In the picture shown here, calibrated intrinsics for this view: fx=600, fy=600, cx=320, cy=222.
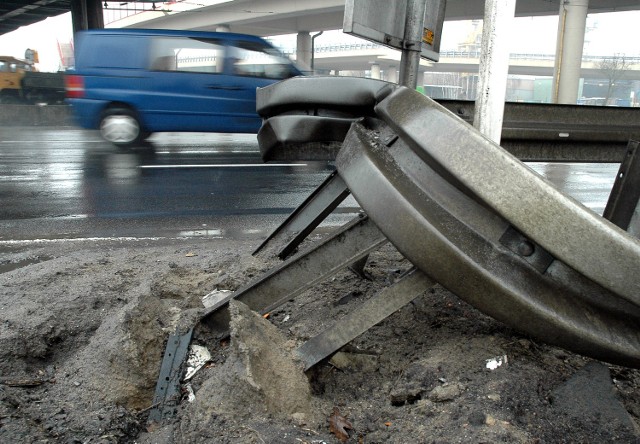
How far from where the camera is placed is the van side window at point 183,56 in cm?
1298

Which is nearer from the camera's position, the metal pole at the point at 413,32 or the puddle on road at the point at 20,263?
the metal pole at the point at 413,32

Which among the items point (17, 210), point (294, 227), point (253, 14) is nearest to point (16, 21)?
point (253, 14)

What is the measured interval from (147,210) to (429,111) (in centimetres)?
586

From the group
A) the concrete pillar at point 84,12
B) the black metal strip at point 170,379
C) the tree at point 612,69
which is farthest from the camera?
the tree at point 612,69

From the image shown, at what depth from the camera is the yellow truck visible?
25.5m

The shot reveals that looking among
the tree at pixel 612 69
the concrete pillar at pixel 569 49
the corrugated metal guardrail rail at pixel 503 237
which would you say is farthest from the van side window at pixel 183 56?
the tree at pixel 612 69

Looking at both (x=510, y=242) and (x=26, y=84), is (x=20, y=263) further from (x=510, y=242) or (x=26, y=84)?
(x=26, y=84)

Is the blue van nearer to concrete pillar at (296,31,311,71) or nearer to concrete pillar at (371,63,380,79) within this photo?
concrete pillar at (296,31,311,71)

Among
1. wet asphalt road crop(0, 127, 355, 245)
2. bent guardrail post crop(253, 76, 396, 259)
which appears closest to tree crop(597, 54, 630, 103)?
wet asphalt road crop(0, 127, 355, 245)

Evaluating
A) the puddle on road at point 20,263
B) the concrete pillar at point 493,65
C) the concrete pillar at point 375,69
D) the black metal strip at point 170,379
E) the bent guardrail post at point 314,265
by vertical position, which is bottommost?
the concrete pillar at point 375,69

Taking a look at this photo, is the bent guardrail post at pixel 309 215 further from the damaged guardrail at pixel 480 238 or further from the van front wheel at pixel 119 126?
the van front wheel at pixel 119 126

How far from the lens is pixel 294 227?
3729 millimetres

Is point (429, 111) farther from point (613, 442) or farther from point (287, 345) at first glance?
point (613, 442)

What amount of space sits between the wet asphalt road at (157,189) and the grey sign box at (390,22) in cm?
251
